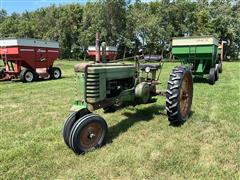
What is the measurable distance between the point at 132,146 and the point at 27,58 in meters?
10.5

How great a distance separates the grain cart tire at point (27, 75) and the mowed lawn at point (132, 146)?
20.7 ft

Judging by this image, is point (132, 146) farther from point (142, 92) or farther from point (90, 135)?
point (142, 92)

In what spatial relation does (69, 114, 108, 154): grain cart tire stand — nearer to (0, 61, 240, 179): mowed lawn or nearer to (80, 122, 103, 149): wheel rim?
(80, 122, 103, 149): wheel rim

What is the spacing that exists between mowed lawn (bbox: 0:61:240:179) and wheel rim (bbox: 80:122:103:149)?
153 millimetres

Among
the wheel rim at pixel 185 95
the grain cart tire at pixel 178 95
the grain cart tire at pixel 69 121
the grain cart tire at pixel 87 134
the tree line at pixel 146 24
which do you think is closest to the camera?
the grain cart tire at pixel 87 134

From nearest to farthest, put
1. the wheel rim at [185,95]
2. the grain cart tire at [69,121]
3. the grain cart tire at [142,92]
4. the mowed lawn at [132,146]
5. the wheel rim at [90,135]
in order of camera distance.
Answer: the mowed lawn at [132,146] < the wheel rim at [90,135] < the grain cart tire at [69,121] < the grain cart tire at [142,92] < the wheel rim at [185,95]

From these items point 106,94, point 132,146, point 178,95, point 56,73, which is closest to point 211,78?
point 178,95

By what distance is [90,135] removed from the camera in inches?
192

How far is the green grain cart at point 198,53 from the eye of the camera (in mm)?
12445

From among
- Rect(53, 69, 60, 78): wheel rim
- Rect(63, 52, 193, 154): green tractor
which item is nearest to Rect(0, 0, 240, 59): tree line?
Rect(53, 69, 60, 78): wheel rim

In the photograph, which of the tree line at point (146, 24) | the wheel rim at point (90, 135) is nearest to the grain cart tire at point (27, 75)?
the wheel rim at point (90, 135)

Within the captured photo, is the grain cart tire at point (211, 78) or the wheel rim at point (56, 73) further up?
the grain cart tire at point (211, 78)

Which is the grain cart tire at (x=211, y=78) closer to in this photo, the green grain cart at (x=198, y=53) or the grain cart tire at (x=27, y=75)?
the green grain cart at (x=198, y=53)

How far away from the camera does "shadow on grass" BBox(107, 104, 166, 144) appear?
18.9ft
